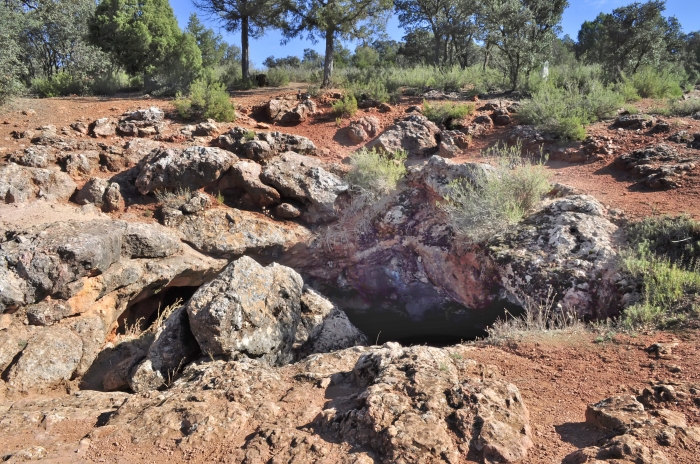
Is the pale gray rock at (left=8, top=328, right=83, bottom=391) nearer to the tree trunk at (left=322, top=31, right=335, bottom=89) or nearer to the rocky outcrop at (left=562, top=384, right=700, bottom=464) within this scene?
the rocky outcrop at (left=562, top=384, right=700, bottom=464)

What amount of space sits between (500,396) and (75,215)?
6.73 m

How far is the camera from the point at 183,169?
770 cm

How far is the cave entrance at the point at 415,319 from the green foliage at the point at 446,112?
476cm

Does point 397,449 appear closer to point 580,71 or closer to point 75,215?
point 75,215

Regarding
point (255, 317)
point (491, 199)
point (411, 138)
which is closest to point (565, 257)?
point (491, 199)

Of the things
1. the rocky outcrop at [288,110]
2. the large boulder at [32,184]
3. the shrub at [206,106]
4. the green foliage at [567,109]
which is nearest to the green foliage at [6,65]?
the shrub at [206,106]

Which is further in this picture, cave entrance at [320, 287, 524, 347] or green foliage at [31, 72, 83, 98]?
green foliage at [31, 72, 83, 98]

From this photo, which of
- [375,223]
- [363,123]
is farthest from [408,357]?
[363,123]

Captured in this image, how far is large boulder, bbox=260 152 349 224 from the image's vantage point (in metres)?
7.82

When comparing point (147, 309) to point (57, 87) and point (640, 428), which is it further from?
point (57, 87)

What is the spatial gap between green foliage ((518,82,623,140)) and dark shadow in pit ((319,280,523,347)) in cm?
452

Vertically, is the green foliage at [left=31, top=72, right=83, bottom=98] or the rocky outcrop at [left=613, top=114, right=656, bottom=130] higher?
the green foliage at [left=31, top=72, right=83, bottom=98]

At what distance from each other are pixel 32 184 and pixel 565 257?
7915 millimetres

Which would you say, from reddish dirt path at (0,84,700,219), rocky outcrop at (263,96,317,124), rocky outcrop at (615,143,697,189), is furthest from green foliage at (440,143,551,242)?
rocky outcrop at (263,96,317,124)
